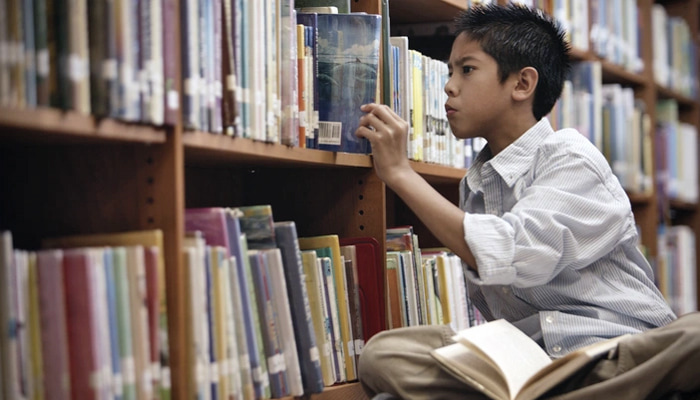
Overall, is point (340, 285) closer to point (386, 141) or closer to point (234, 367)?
point (386, 141)

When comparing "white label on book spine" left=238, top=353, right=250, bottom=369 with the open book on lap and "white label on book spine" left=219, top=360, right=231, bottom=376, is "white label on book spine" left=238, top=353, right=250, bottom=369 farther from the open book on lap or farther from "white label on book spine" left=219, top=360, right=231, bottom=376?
the open book on lap

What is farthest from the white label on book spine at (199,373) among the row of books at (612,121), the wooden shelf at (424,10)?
the row of books at (612,121)

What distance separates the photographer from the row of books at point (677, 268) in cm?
343

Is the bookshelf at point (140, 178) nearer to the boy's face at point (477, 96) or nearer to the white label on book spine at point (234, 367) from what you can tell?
the white label on book spine at point (234, 367)

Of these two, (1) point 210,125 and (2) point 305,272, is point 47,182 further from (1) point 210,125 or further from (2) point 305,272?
(2) point 305,272

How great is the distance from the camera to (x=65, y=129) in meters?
1.04

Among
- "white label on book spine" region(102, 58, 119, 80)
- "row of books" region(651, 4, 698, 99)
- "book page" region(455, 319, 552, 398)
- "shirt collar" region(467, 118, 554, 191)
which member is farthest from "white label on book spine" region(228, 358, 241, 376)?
"row of books" region(651, 4, 698, 99)

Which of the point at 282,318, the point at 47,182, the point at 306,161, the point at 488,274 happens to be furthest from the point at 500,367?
the point at 47,182

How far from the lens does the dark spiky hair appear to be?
176cm

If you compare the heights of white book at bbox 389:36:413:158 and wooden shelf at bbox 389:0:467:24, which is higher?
wooden shelf at bbox 389:0:467:24

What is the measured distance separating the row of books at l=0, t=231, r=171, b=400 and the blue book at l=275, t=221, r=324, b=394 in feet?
1.04

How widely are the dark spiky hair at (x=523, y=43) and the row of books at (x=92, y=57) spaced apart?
0.77m

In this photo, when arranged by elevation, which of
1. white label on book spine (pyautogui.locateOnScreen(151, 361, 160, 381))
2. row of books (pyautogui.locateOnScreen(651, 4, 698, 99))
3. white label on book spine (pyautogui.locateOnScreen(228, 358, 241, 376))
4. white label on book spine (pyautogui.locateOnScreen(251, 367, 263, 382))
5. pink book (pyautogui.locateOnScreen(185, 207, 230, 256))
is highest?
row of books (pyautogui.locateOnScreen(651, 4, 698, 99))

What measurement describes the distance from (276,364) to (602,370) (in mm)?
500
